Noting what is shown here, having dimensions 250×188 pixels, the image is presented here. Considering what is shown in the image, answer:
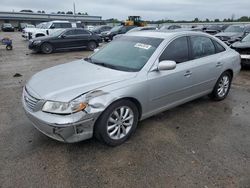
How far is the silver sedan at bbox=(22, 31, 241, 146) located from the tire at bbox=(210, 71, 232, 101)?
5.3 inches

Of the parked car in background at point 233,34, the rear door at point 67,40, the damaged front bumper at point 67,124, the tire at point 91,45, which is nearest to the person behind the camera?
the damaged front bumper at point 67,124

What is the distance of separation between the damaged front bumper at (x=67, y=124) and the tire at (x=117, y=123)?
127mm

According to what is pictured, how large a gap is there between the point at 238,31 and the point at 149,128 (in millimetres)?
12506

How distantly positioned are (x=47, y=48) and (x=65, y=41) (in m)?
1.20

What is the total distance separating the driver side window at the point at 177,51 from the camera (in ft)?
11.7

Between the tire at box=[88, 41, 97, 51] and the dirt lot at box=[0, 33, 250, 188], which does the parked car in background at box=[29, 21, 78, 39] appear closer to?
the tire at box=[88, 41, 97, 51]

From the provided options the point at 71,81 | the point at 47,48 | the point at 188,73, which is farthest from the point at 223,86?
the point at 47,48

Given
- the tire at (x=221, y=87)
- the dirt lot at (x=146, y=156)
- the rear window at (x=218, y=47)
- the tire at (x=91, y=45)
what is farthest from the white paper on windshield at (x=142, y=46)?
the tire at (x=91, y=45)

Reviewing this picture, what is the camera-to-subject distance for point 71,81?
119 inches

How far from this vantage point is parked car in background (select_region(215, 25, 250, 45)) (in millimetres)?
11617

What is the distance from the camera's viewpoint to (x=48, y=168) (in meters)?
2.69

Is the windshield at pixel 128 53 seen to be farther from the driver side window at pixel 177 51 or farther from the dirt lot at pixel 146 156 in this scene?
the dirt lot at pixel 146 156

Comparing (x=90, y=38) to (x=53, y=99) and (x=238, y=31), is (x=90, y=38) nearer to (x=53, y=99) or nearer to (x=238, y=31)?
(x=238, y=31)

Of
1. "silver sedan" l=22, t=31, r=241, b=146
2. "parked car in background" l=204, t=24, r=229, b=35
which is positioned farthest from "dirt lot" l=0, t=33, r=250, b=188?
"parked car in background" l=204, t=24, r=229, b=35
